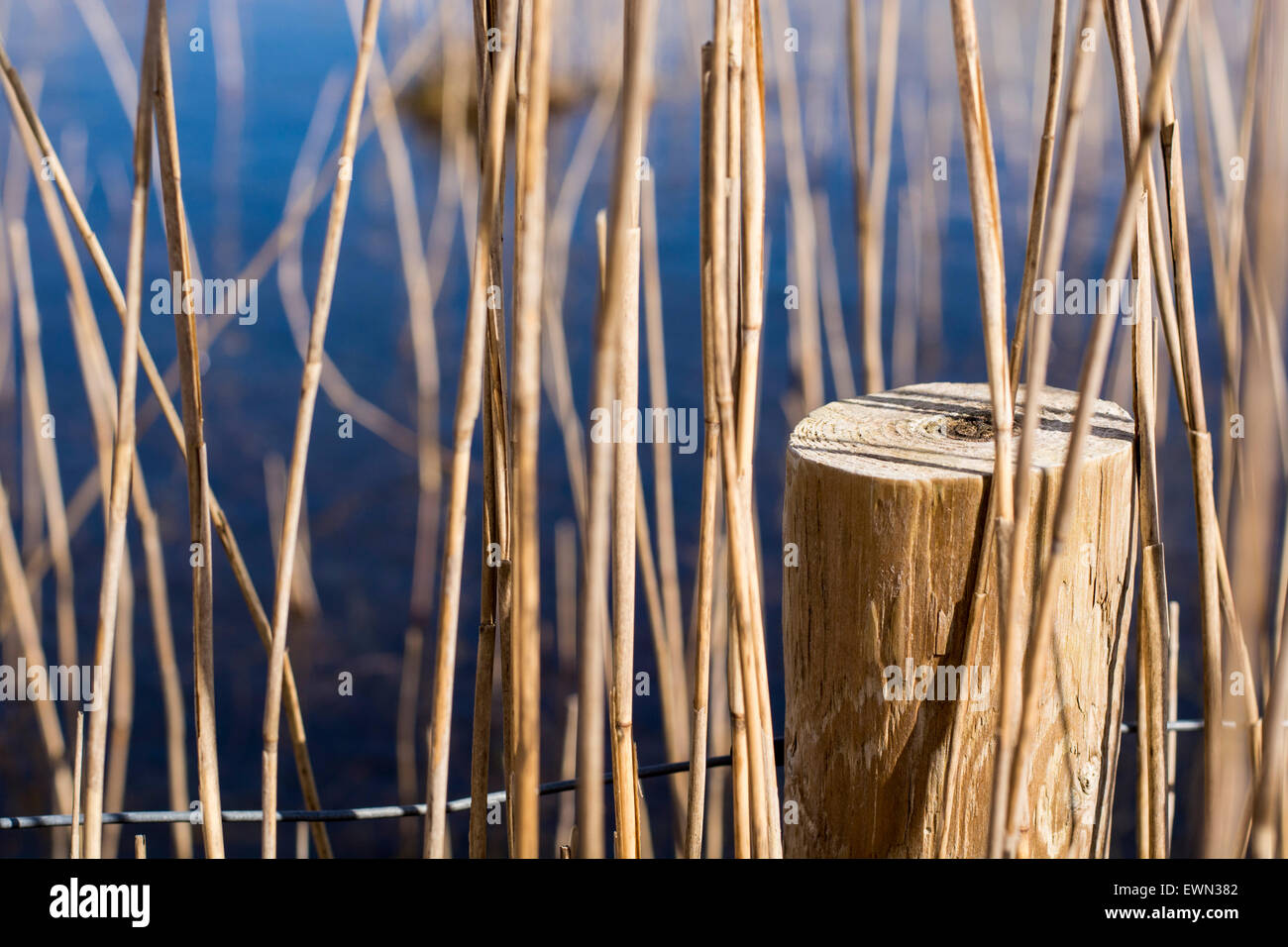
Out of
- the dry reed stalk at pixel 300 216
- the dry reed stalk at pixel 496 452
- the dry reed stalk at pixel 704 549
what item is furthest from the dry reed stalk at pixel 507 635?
the dry reed stalk at pixel 300 216

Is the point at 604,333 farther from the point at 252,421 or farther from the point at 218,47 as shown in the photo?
the point at 218,47

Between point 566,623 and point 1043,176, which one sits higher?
point 1043,176

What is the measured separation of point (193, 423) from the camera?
70cm

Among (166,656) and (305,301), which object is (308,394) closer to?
(166,656)

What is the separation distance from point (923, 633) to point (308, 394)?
0.43 meters

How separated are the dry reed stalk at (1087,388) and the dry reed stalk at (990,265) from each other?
0.05 meters

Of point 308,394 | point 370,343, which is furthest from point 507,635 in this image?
point 370,343

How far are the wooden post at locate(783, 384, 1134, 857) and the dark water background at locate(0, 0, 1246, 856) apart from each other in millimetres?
1070

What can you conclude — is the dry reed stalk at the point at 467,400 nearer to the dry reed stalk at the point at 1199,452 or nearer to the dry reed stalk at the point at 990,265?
the dry reed stalk at the point at 990,265

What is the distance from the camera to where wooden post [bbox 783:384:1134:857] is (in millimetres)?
711

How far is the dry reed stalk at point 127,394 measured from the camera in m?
0.63

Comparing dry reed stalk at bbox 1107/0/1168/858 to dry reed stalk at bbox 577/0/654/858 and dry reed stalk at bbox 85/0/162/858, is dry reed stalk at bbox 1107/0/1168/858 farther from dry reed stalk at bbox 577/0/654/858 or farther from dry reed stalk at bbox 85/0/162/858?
dry reed stalk at bbox 85/0/162/858

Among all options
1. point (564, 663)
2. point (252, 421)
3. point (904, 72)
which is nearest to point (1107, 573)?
point (564, 663)
